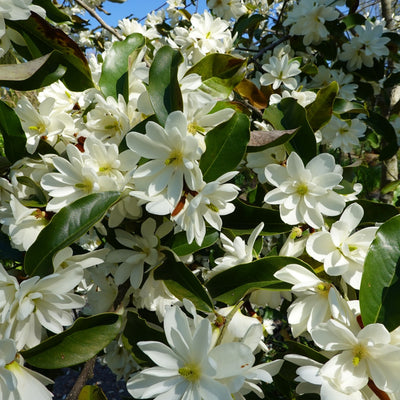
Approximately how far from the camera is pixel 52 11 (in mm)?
1007

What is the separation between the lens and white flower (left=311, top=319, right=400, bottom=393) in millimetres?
538

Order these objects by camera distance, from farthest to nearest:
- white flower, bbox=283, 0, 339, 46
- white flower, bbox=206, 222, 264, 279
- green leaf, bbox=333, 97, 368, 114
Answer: white flower, bbox=283, 0, 339, 46 < green leaf, bbox=333, 97, 368, 114 < white flower, bbox=206, 222, 264, 279

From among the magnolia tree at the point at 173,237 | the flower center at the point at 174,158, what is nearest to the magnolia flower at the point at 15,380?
the magnolia tree at the point at 173,237

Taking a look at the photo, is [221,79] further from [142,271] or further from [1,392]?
[1,392]

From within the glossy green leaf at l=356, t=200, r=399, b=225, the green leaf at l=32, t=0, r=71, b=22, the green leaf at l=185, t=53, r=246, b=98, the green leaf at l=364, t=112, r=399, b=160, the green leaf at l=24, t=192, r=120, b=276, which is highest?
the green leaf at l=32, t=0, r=71, b=22

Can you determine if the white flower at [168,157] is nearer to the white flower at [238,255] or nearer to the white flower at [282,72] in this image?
the white flower at [238,255]

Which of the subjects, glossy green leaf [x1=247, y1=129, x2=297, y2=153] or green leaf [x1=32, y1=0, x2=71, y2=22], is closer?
glossy green leaf [x1=247, y1=129, x2=297, y2=153]

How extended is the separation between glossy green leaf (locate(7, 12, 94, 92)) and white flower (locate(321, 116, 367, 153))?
836 mm

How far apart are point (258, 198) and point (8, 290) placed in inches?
25.7

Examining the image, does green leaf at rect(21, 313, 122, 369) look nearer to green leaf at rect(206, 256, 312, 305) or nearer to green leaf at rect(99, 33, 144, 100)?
green leaf at rect(206, 256, 312, 305)

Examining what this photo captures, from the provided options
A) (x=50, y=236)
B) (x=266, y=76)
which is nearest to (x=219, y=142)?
(x=50, y=236)

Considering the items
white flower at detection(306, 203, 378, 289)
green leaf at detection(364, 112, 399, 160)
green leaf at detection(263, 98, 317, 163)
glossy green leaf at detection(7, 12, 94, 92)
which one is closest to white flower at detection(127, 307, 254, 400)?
white flower at detection(306, 203, 378, 289)

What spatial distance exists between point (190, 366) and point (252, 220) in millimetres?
349

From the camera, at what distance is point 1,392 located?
561 mm
